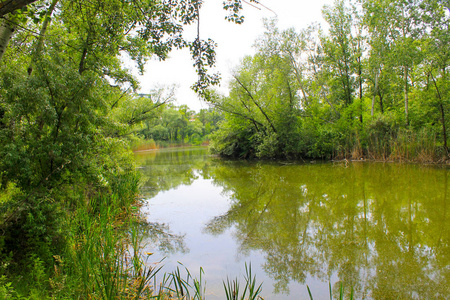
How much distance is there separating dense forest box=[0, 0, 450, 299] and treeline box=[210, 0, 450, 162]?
0.08m

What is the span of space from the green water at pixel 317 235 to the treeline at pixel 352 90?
5318 millimetres

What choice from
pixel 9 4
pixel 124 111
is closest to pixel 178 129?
pixel 124 111

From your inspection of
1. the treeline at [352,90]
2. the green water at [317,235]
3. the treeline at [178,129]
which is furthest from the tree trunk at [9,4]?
the treeline at [178,129]

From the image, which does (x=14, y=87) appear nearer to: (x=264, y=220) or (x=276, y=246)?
(x=276, y=246)

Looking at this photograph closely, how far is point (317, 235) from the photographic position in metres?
4.87

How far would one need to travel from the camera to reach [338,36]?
17578 mm

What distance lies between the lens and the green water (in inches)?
132

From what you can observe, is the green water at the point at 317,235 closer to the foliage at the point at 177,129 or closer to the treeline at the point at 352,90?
the treeline at the point at 352,90

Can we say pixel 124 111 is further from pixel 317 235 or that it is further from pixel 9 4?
pixel 9 4

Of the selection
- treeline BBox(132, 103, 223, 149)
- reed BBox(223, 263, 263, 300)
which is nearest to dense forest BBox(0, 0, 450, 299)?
reed BBox(223, 263, 263, 300)

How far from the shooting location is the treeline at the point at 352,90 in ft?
42.9

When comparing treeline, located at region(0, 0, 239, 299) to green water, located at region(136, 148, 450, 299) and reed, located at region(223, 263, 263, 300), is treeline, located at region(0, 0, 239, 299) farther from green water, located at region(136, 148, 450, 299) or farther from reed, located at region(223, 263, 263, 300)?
green water, located at region(136, 148, 450, 299)

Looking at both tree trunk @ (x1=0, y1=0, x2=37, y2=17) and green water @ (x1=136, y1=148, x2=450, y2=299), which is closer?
tree trunk @ (x1=0, y1=0, x2=37, y2=17)

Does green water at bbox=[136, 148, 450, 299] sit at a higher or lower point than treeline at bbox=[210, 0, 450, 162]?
lower
